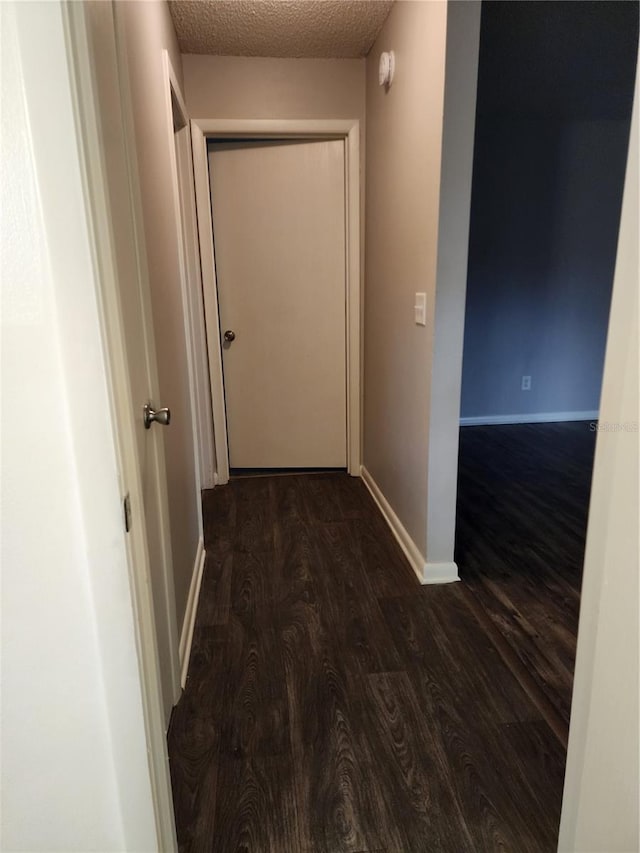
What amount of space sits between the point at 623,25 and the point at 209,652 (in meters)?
3.37

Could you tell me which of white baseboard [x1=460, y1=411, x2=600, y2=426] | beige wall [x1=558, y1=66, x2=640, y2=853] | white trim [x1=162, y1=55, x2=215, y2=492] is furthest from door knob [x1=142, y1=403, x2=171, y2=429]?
white baseboard [x1=460, y1=411, x2=600, y2=426]

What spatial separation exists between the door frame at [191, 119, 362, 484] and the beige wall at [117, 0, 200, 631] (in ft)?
2.24

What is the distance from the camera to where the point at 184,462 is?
205 centimetres

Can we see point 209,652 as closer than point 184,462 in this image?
Yes

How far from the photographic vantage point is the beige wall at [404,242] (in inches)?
75.5

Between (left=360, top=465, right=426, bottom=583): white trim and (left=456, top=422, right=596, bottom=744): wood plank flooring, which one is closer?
(left=456, top=422, right=596, bottom=744): wood plank flooring

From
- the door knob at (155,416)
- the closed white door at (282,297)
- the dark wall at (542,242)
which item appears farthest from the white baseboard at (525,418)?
the door knob at (155,416)

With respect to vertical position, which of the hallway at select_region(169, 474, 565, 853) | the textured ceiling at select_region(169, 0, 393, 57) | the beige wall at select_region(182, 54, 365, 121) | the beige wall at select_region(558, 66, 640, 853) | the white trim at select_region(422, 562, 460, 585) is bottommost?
the hallway at select_region(169, 474, 565, 853)

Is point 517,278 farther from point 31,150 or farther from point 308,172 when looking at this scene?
point 31,150

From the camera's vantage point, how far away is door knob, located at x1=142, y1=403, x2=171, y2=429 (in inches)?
44.5

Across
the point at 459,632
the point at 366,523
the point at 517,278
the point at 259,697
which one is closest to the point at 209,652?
the point at 259,697

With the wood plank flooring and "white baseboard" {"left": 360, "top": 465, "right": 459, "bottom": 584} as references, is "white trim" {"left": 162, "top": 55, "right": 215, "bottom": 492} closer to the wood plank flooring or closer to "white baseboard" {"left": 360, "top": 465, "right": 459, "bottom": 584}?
"white baseboard" {"left": 360, "top": 465, "right": 459, "bottom": 584}

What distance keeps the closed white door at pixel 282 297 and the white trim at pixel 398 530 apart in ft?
1.60

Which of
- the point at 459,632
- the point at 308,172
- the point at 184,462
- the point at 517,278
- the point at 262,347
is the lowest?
the point at 459,632
